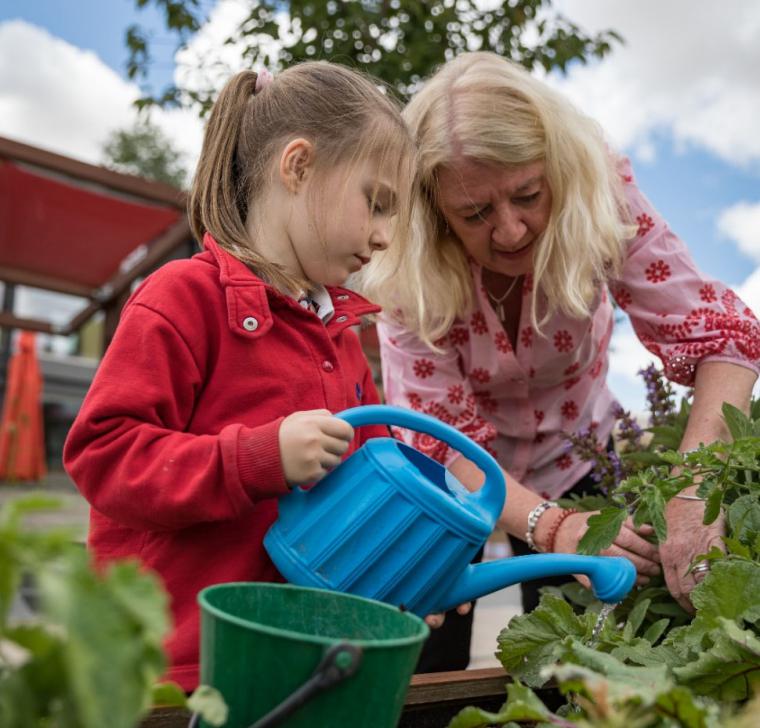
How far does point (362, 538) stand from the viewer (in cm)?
78

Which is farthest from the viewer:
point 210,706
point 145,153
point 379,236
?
point 145,153

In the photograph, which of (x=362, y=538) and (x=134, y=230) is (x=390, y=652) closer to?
(x=362, y=538)

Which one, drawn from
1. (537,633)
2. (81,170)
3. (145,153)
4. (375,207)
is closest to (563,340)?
(375,207)

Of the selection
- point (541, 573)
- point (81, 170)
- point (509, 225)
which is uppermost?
point (509, 225)

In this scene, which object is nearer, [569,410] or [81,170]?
[569,410]

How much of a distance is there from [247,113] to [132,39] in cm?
307

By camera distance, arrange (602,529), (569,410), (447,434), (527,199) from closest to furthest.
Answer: (447,434) < (602,529) < (527,199) < (569,410)

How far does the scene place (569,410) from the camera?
1800 millimetres

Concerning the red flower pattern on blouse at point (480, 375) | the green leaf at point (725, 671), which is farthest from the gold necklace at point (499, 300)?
the green leaf at point (725, 671)

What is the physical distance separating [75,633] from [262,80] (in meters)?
1.19

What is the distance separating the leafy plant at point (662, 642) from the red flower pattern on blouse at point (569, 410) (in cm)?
54

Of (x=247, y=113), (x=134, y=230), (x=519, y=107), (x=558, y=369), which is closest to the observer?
(x=247, y=113)

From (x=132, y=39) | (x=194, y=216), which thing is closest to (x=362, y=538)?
(x=194, y=216)

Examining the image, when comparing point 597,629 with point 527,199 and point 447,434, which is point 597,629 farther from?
point 527,199
